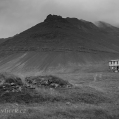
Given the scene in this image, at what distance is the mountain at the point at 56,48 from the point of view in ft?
364

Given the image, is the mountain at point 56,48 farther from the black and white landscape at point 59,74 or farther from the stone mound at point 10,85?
the stone mound at point 10,85

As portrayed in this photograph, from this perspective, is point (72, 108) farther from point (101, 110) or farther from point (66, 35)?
point (66, 35)

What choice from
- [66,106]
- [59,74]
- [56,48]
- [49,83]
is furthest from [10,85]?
[56,48]

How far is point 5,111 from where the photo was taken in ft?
52.4

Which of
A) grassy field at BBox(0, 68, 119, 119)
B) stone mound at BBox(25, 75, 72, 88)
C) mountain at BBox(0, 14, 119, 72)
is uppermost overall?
mountain at BBox(0, 14, 119, 72)

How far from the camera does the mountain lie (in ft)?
364

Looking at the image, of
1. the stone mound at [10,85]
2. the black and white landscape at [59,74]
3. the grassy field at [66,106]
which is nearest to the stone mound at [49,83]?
the black and white landscape at [59,74]

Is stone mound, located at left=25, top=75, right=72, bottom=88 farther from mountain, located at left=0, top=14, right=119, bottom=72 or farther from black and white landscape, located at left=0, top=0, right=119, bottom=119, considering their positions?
mountain, located at left=0, top=14, right=119, bottom=72

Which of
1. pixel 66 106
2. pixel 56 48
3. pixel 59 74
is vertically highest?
pixel 56 48

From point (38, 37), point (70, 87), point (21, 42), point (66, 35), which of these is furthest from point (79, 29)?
point (70, 87)

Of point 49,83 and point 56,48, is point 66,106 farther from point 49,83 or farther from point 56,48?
point 56,48

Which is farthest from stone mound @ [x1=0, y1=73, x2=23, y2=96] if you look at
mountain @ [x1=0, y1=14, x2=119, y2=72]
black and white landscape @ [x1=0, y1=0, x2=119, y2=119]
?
mountain @ [x1=0, y1=14, x2=119, y2=72]

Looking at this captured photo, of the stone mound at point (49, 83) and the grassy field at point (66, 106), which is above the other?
the stone mound at point (49, 83)

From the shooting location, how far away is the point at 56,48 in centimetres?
13750
